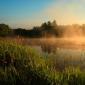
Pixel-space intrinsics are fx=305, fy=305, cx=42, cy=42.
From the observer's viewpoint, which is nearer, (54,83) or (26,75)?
(54,83)

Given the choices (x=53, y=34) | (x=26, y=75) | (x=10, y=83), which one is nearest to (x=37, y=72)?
(x=26, y=75)

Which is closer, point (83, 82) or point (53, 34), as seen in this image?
point (83, 82)

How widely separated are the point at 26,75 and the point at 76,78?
1.29m

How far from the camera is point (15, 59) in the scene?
10.5m

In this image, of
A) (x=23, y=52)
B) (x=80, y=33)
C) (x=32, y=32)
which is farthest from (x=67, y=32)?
(x=23, y=52)

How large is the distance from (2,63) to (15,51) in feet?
5.00

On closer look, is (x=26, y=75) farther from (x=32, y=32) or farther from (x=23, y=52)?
(x=32, y=32)

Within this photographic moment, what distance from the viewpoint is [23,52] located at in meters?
11.5

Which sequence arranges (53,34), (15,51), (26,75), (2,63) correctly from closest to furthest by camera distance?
(26,75), (2,63), (15,51), (53,34)

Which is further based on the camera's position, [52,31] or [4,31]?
[52,31]

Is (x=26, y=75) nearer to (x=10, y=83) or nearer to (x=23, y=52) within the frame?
(x=10, y=83)

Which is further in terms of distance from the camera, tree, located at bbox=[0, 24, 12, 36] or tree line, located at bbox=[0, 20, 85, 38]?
tree line, located at bbox=[0, 20, 85, 38]

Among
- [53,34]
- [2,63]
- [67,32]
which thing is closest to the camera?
[2,63]

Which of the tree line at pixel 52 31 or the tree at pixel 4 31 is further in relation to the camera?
the tree line at pixel 52 31
